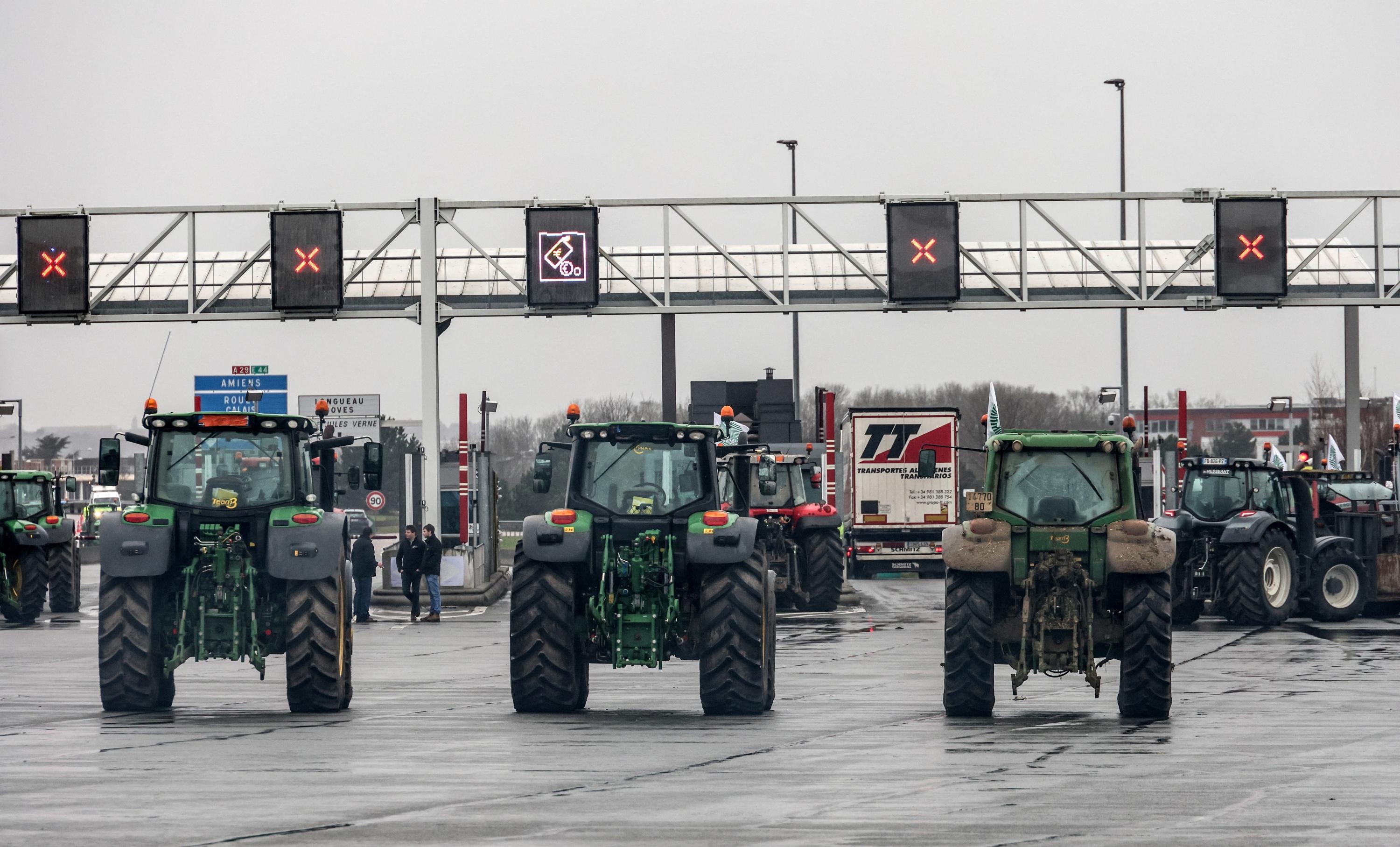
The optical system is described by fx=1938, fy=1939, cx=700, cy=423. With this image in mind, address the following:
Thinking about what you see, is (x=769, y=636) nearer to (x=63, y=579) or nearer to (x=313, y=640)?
(x=313, y=640)

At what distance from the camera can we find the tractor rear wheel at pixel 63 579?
3409 cm

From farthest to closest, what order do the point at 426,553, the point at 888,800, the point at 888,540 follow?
the point at 888,540 < the point at 426,553 < the point at 888,800

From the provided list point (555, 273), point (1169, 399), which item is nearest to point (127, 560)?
point (555, 273)

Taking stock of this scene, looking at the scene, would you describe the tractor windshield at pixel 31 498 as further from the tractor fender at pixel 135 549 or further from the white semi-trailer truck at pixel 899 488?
the tractor fender at pixel 135 549

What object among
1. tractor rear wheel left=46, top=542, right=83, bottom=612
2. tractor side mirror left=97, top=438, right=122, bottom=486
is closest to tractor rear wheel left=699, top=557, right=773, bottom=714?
tractor side mirror left=97, top=438, right=122, bottom=486

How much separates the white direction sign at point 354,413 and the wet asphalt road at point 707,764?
2138 centimetres

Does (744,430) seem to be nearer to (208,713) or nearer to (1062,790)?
(208,713)

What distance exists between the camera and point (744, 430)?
2984cm

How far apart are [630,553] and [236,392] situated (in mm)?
31782

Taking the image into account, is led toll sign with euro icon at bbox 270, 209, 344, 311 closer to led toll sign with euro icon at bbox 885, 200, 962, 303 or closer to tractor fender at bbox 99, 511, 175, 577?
led toll sign with euro icon at bbox 885, 200, 962, 303

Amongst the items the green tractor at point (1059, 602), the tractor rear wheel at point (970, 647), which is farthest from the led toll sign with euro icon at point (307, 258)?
the tractor rear wheel at point (970, 647)

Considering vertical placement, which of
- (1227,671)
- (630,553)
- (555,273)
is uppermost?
(555,273)

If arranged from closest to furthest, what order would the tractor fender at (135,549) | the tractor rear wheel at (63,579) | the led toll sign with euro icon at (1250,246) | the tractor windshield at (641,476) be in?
the tractor fender at (135,549) → the tractor windshield at (641,476) → the led toll sign with euro icon at (1250,246) → the tractor rear wheel at (63,579)

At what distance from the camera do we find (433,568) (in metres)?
32.6
